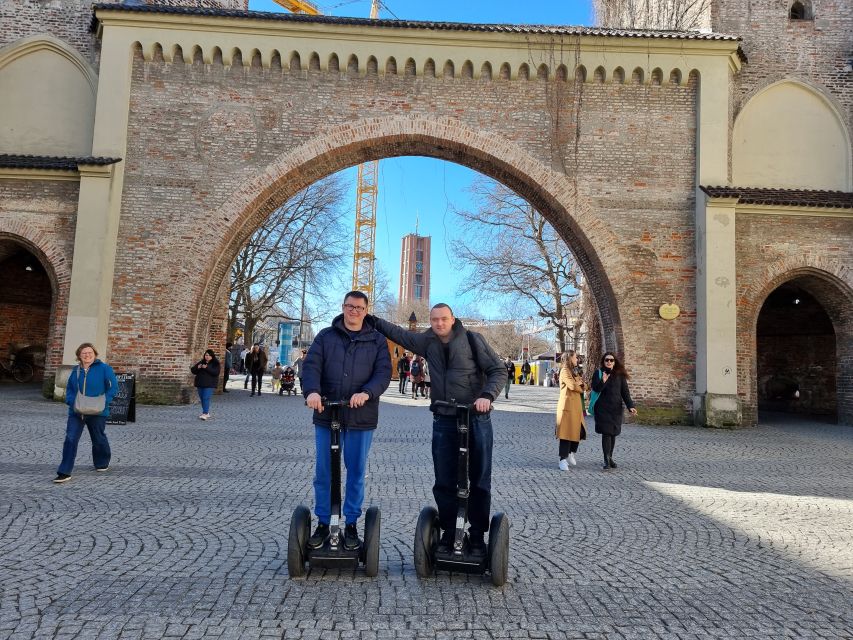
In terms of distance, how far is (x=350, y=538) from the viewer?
3.97m

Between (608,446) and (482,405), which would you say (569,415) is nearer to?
(608,446)

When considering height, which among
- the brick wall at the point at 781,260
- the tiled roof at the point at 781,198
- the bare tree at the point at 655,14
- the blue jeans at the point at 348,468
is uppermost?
the bare tree at the point at 655,14

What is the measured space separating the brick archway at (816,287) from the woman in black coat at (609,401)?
24.3 ft

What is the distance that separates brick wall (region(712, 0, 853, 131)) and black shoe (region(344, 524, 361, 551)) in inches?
635

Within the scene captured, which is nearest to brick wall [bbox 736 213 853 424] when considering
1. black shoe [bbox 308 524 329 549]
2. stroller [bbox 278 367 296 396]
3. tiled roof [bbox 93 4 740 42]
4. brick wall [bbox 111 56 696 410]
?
brick wall [bbox 111 56 696 410]

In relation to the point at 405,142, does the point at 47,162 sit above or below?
below

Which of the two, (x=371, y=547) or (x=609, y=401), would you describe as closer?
(x=371, y=547)

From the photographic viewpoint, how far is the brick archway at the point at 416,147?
15234 mm

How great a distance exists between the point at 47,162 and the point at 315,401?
14.4m

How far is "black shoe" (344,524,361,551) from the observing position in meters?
3.92

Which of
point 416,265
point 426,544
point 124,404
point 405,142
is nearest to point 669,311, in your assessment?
point 405,142

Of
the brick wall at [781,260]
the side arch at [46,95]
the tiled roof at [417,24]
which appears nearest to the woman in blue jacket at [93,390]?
the side arch at [46,95]

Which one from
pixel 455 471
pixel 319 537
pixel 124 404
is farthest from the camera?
pixel 124 404

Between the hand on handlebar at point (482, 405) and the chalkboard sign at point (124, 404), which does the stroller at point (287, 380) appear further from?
the hand on handlebar at point (482, 405)
